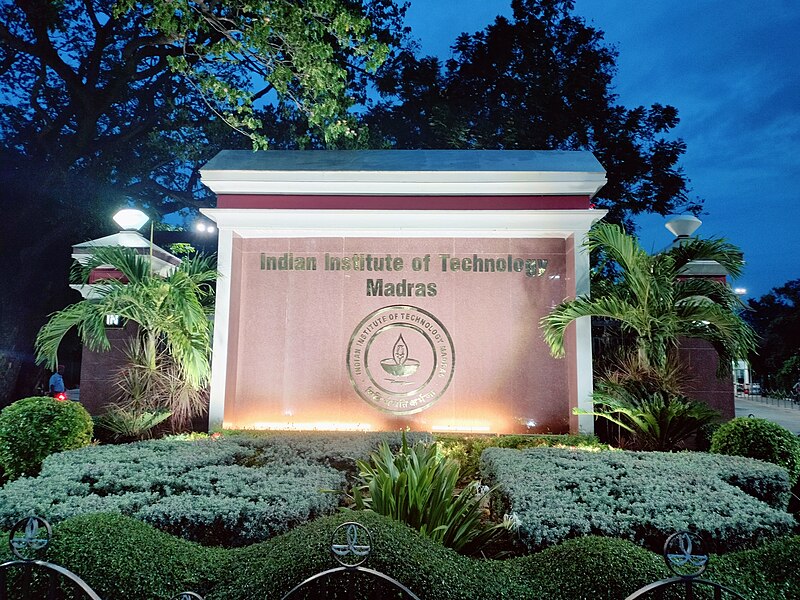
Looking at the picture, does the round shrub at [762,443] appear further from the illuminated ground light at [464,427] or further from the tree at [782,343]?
the tree at [782,343]

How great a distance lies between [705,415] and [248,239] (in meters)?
6.13

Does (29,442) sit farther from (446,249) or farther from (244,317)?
(446,249)

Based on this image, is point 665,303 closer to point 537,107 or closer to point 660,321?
point 660,321

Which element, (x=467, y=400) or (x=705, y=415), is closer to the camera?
(x=705, y=415)

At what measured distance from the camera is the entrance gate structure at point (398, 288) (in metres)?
7.52

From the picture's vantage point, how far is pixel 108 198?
45.3 ft

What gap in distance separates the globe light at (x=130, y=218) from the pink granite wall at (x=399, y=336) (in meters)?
1.51

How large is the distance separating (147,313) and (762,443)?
6923 mm

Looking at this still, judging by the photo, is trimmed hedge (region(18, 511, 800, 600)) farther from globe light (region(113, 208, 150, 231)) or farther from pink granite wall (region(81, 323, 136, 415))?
globe light (region(113, 208, 150, 231))

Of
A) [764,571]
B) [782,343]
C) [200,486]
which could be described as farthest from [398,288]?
[782,343]

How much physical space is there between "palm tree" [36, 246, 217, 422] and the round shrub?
6.02 meters

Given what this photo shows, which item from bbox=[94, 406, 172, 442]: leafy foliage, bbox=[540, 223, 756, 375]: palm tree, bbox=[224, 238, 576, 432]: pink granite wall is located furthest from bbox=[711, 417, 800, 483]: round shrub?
bbox=[94, 406, 172, 442]: leafy foliage

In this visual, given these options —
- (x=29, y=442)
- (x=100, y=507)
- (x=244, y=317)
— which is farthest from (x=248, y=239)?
(x=100, y=507)

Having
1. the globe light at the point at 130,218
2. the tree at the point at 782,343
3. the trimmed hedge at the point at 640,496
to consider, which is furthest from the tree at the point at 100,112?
the tree at the point at 782,343
